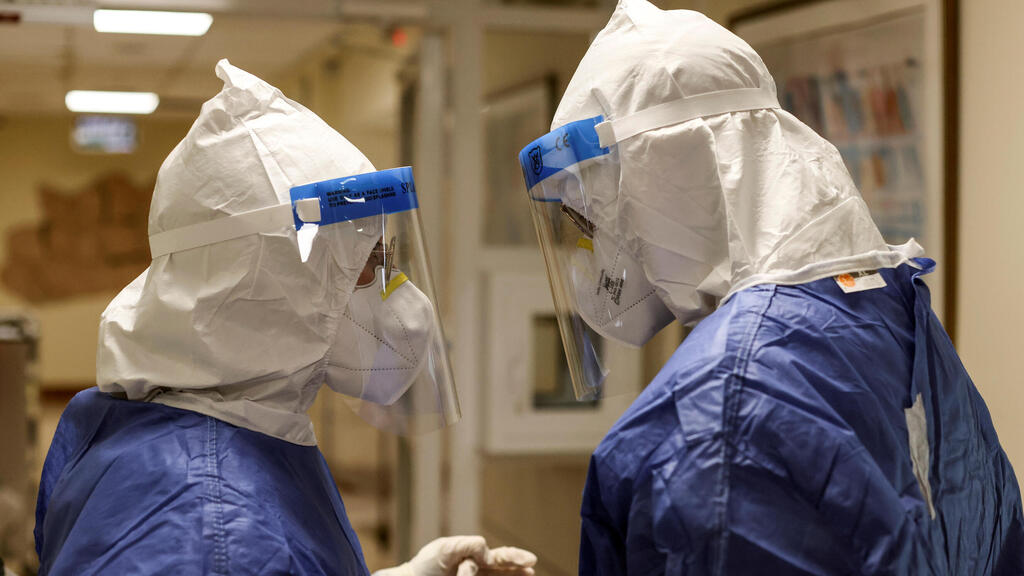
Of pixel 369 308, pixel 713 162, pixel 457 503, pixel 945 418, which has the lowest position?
pixel 457 503

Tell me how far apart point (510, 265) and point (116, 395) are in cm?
195

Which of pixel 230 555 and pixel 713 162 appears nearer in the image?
pixel 230 555

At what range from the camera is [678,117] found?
116 cm

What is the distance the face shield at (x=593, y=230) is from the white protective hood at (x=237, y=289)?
26cm

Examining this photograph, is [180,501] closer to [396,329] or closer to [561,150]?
[396,329]

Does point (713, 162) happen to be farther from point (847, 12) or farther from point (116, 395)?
point (847, 12)

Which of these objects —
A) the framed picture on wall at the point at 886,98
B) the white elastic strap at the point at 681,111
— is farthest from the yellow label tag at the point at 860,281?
the framed picture on wall at the point at 886,98

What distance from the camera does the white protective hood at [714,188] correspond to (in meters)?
1.11

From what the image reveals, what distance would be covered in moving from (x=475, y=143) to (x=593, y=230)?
72.1 inches

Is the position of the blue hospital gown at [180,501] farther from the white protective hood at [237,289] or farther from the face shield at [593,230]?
the face shield at [593,230]

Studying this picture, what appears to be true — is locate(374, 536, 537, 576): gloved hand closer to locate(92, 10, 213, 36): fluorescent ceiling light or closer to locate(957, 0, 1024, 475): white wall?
locate(957, 0, 1024, 475): white wall

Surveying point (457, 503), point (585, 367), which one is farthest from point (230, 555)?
point (457, 503)

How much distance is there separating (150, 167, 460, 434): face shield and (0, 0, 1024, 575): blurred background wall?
4.16ft

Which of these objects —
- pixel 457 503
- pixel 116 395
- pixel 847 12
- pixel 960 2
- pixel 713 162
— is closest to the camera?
pixel 713 162
